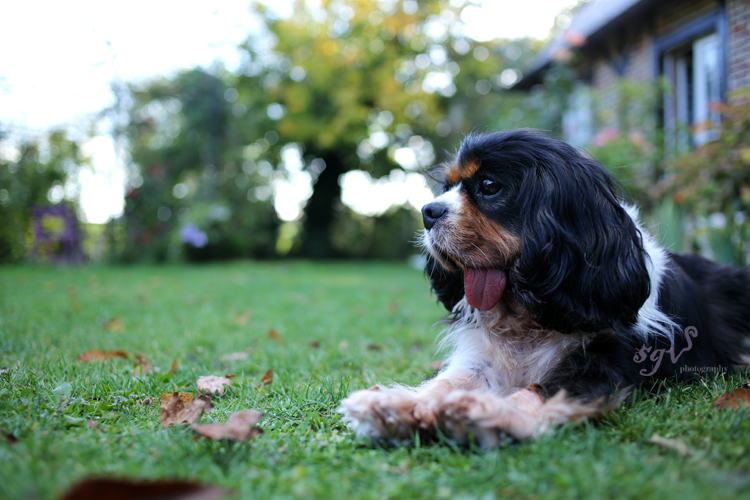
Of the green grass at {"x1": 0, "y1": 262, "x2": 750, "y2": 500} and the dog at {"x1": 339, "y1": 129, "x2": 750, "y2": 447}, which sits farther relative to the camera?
the dog at {"x1": 339, "y1": 129, "x2": 750, "y2": 447}

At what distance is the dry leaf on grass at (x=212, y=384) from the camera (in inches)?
101

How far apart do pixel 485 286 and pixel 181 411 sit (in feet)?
4.67

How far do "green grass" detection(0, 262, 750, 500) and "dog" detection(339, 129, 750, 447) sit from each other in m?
0.13

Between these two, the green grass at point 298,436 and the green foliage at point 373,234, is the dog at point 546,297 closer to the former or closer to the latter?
the green grass at point 298,436

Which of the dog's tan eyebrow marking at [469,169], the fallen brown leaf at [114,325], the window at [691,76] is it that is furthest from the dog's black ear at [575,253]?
the window at [691,76]

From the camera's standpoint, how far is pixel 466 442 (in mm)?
1772

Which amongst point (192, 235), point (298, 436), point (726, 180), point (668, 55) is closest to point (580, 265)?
point (298, 436)

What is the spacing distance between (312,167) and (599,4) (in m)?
11.5

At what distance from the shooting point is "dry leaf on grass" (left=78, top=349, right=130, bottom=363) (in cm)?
314

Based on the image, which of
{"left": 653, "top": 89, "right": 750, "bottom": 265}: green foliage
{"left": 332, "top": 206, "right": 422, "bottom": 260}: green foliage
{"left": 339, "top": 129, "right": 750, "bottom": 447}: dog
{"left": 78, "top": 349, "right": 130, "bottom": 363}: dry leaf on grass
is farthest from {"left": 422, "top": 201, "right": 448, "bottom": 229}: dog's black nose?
{"left": 332, "top": 206, "right": 422, "bottom": 260}: green foliage

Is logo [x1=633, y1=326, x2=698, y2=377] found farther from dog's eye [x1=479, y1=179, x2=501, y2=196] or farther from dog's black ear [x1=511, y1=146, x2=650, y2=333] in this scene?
dog's eye [x1=479, y1=179, x2=501, y2=196]

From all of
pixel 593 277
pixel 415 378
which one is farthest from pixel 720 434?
pixel 415 378

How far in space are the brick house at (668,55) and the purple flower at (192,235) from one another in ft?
31.7

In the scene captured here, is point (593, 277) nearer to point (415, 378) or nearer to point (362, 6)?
point (415, 378)
